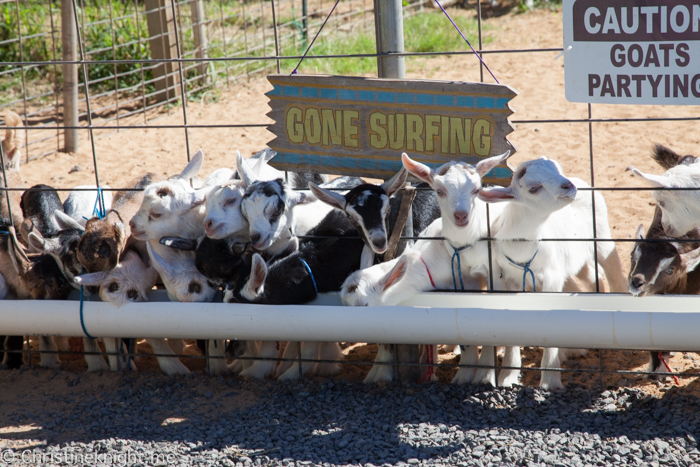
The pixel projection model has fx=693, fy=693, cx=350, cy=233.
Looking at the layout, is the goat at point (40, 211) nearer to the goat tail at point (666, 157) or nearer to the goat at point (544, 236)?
the goat at point (544, 236)

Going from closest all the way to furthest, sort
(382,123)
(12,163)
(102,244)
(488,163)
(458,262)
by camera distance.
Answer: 1. (488,163)
2. (382,123)
3. (458,262)
4. (102,244)
5. (12,163)

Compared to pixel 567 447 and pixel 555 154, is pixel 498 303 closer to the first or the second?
pixel 567 447

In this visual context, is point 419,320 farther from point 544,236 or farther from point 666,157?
point 666,157

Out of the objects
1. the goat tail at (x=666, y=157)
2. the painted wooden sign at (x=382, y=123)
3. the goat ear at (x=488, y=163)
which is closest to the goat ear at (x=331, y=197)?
the painted wooden sign at (x=382, y=123)

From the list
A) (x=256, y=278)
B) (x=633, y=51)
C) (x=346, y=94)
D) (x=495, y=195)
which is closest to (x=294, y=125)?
(x=346, y=94)

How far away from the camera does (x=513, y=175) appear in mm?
3334

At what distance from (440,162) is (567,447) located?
146 centimetres

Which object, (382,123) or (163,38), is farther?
(163,38)

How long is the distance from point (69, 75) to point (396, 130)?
19.4 ft

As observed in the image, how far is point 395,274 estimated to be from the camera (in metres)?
3.39

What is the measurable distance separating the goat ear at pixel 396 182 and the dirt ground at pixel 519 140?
4.23 feet

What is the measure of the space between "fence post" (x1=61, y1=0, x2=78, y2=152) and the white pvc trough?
4872mm

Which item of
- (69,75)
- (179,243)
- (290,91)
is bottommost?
(179,243)

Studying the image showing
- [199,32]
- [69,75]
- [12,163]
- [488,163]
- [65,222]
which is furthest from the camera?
[199,32]
